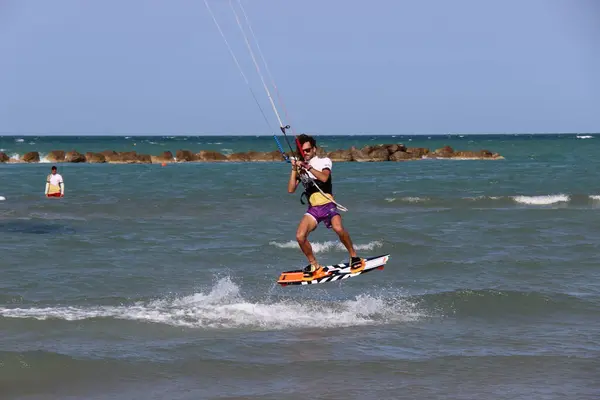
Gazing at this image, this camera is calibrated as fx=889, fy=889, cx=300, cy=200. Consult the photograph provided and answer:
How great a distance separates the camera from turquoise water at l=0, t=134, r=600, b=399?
10047 millimetres

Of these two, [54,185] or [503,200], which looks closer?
[54,185]

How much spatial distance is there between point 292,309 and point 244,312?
80 centimetres

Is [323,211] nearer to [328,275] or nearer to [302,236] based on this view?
[302,236]

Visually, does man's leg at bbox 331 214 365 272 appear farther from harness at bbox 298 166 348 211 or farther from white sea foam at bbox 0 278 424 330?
white sea foam at bbox 0 278 424 330

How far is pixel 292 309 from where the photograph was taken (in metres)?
14.0

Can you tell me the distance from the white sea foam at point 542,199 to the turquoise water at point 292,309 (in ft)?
14.6

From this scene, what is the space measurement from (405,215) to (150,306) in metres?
15.9

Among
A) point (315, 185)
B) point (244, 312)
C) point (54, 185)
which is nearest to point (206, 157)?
point (54, 185)

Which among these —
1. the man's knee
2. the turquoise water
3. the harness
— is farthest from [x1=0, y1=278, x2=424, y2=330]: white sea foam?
the harness

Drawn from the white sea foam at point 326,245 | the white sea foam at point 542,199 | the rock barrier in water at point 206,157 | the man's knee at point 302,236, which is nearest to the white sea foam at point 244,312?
the man's knee at point 302,236

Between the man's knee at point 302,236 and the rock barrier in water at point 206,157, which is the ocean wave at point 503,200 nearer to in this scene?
the man's knee at point 302,236

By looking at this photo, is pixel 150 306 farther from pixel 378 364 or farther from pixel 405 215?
pixel 405 215

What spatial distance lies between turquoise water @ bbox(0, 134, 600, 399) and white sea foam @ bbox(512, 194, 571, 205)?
4437mm

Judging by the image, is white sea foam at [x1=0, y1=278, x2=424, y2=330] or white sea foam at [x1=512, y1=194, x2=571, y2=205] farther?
white sea foam at [x1=512, y1=194, x2=571, y2=205]
